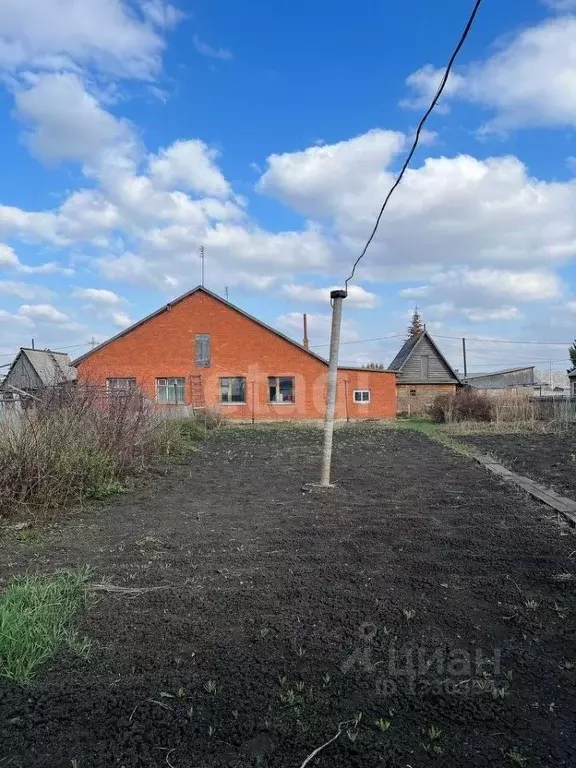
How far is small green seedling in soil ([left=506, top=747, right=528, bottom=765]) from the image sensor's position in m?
1.93

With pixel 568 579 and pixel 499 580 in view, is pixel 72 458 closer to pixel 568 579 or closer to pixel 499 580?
pixel 499 580

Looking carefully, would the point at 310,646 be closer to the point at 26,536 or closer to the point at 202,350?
the point at 26,536

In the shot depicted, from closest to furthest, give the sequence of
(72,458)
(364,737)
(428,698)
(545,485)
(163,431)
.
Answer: (364,737)
(428,698)
(72,458)
(545,485)
(163,431)

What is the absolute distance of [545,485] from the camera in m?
7.78

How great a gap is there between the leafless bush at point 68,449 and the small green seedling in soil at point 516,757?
5426mm

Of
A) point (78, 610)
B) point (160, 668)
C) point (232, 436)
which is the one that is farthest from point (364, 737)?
point (232, 436)

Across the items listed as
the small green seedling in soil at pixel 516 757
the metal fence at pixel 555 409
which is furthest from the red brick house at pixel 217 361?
the small green seedling in soil at pixel 516 757

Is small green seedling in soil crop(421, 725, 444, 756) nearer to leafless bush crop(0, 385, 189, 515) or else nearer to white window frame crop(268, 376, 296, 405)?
leafless bush crop(0, 385, 189, 515)

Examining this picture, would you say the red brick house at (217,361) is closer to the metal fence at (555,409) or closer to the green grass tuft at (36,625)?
the metal fence at (555,409)

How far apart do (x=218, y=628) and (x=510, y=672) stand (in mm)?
1554

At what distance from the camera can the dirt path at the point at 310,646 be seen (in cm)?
207

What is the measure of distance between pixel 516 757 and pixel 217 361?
83.9ft

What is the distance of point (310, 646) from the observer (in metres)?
2.83

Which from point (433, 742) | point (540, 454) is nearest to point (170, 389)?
point (540, 454)
